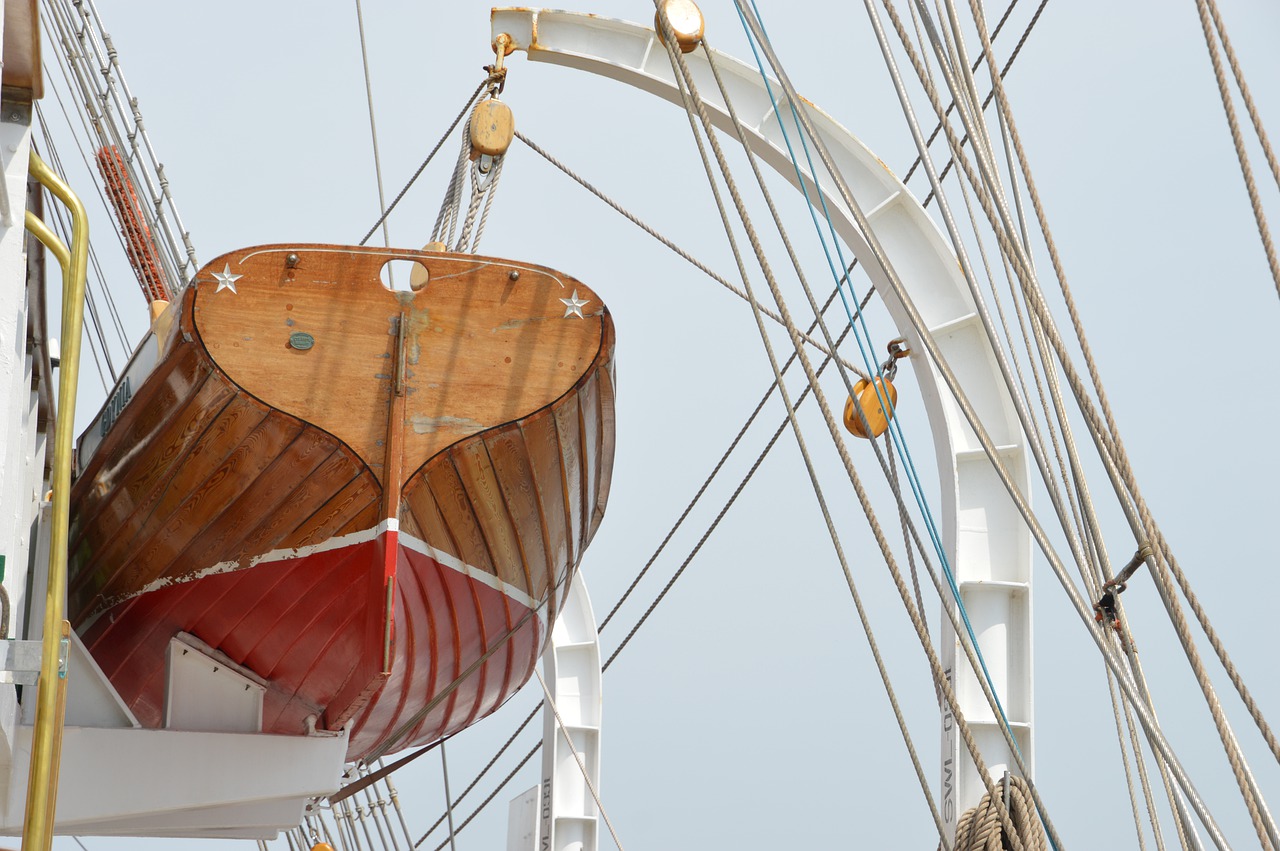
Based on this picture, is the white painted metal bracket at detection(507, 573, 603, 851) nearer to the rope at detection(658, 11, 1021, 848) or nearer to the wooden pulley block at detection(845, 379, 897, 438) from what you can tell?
the wooden pulley block at detection(845, 379, 897, 438)

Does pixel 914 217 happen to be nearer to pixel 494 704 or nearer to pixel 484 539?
pixel 484 539

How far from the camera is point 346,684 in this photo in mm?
5195

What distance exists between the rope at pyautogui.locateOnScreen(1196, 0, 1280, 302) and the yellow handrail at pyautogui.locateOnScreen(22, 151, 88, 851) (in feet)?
8.30

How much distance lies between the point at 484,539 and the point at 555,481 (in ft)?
1.20

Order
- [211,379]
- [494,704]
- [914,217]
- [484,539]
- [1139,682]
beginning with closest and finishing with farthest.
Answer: [1139,682], [211,379], [484,539], [914,217], [494,704]

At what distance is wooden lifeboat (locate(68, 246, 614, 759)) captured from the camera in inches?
183

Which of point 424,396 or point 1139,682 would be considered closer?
point 1139,682

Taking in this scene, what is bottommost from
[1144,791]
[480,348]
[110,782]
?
[1144,791]

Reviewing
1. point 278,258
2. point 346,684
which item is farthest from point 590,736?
point 278,258

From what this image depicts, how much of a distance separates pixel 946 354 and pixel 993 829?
93.4 inches

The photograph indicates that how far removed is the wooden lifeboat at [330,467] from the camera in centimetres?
464

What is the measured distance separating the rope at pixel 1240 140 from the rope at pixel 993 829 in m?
1.83

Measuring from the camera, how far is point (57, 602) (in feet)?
7.52

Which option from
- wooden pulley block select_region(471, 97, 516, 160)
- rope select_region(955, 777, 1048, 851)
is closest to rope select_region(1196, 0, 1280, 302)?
rope select_region(955, 777, 1048, 851)
